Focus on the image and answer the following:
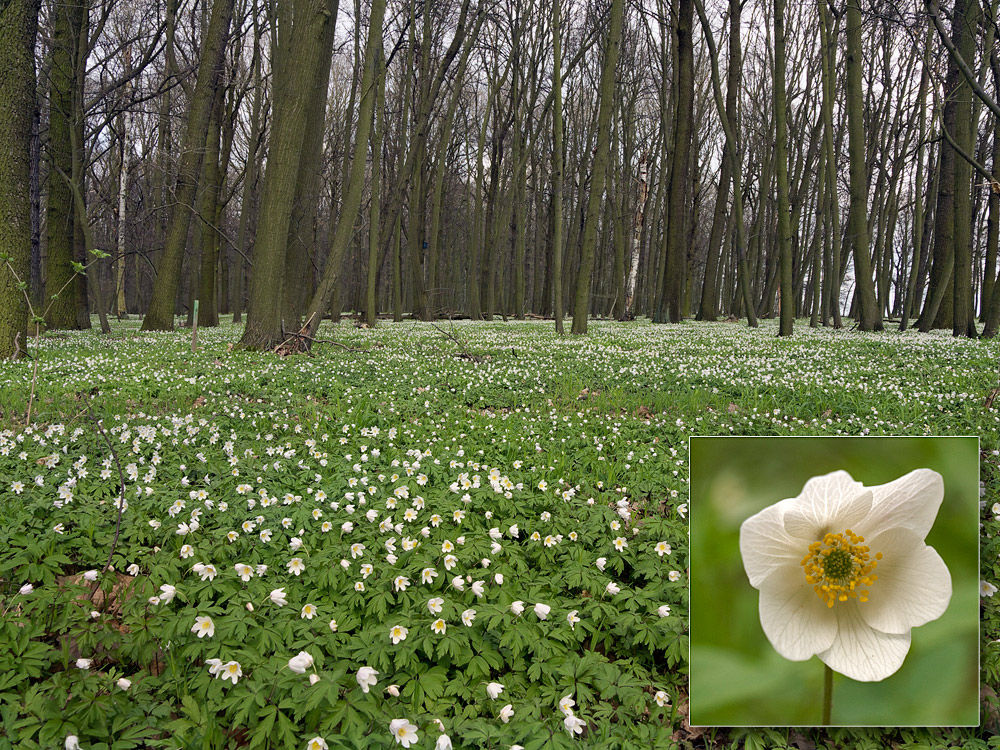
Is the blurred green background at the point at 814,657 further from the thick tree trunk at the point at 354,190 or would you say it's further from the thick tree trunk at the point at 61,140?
the thick tree trunk at the point at 61,140

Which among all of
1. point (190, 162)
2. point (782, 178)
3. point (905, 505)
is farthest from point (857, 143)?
point (190, 162)

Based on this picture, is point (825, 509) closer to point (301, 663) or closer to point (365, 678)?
point (365, 678)

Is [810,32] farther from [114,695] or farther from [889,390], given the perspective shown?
[114,695]

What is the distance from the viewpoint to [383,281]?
4694 cm

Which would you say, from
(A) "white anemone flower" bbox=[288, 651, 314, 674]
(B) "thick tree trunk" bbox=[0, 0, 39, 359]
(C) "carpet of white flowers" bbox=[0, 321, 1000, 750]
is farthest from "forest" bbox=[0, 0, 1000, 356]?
(A) "white anemone flower" bbox=[288, 651, 314, 674]

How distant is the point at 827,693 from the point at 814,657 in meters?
0.08

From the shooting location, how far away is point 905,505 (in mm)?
1205

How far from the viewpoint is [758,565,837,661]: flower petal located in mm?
1215

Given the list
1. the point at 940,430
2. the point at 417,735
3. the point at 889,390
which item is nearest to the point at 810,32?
the point at 889,390

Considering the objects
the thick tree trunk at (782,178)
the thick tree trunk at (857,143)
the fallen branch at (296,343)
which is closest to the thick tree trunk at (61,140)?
the fallen branch at (296,343)

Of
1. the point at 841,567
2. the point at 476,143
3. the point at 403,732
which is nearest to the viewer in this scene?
the point at 841,567

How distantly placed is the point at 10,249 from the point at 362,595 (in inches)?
350

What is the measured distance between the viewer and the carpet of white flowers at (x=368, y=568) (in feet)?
5.96

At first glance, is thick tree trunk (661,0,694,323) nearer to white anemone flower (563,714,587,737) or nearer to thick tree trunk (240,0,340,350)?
thick tree trunk (240,0,340,350)
